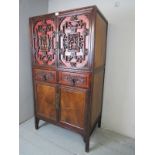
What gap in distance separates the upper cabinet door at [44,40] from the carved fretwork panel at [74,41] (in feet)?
0.40

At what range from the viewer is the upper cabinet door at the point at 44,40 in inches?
72.5

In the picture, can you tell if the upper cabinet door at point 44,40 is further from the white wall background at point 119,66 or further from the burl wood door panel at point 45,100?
the white wall background at point 119,66

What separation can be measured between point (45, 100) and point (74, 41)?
3.12 feet

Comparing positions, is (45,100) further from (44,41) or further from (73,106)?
(44,41)

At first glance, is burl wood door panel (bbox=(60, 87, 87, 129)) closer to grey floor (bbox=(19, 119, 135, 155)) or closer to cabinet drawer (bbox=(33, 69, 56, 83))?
cabinet drawer (bbox=(33, 69, 56, 83))

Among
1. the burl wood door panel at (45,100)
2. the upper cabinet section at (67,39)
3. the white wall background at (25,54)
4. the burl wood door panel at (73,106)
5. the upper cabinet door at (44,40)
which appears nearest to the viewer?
the upper cabinet section at (67,39)

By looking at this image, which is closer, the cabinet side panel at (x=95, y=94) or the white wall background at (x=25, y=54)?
the cabinet side panel at (x=95, y=94)

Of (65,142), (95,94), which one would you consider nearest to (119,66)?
(95,94)

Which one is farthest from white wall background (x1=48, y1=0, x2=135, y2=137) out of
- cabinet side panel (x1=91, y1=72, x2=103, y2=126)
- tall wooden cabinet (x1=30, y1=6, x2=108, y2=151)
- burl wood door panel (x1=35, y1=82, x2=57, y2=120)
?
burl wood door panel (x1=35, y1=82, x2=57, y2=120)

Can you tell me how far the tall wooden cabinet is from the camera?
1605mm

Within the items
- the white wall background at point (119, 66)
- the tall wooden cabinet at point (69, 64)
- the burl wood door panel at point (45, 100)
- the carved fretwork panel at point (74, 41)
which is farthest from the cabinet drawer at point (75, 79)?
the white wall background at point (119, 66)

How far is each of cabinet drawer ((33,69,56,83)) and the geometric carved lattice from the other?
12 centimetres

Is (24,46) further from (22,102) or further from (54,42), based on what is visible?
(22,102)
